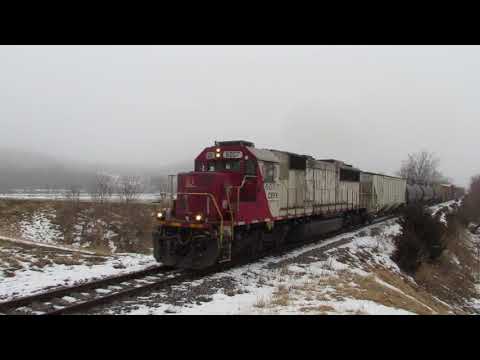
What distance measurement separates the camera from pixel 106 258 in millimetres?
12906

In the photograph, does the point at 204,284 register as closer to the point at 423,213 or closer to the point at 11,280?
the point at 11,280

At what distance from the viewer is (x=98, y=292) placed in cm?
895

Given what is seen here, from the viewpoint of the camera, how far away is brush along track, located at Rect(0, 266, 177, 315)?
7484 millimetres

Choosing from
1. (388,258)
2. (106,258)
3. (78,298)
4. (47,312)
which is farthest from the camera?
(388,258)

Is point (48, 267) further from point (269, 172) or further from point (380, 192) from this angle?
point (380, 192)

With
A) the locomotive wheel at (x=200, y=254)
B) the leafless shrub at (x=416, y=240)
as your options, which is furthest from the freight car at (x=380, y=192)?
the locomotive wheel at (x=200, y=254)

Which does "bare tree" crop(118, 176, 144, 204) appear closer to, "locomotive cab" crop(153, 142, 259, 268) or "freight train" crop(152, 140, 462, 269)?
"freight train" crop(152, 140, 462, 269)

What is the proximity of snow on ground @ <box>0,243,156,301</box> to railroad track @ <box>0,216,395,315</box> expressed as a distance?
26.8 inches

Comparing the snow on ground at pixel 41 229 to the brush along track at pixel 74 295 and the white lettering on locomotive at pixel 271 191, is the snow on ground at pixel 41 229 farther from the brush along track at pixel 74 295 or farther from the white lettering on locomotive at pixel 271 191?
the white lettering on locomotive at pixel 271 191

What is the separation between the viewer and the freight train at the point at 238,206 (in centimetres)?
1139

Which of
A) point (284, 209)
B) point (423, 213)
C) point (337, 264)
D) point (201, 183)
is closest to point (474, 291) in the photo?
point (423, 213)

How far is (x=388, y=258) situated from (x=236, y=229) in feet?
36.4

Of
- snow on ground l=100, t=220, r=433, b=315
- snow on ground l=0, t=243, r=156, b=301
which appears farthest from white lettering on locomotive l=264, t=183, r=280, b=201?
snow on ground l=0, t=243, r=156, b=301

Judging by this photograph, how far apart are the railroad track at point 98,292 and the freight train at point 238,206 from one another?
0.53 meters
